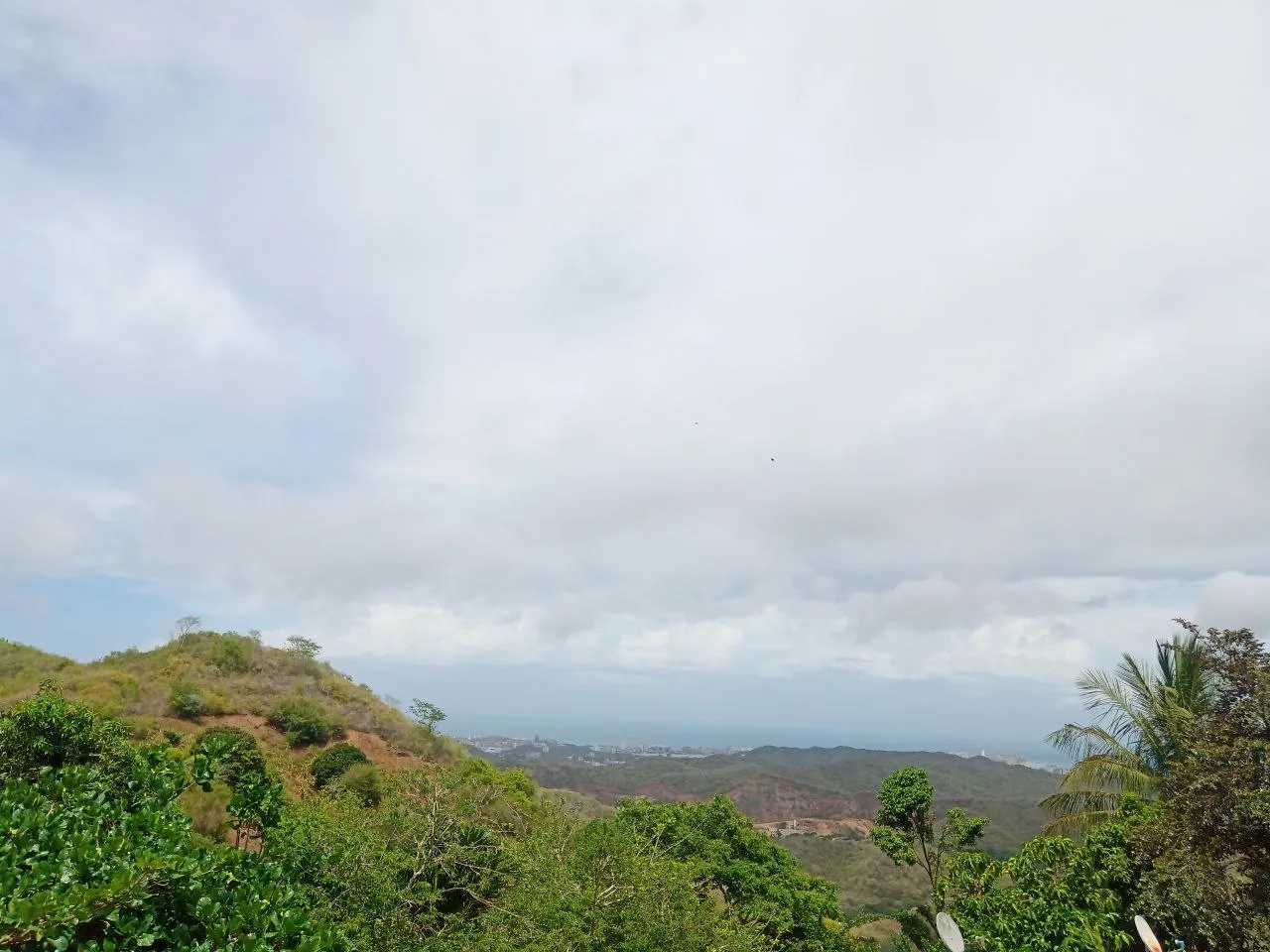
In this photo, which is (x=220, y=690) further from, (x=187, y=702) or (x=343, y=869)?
(x=343, y=869)

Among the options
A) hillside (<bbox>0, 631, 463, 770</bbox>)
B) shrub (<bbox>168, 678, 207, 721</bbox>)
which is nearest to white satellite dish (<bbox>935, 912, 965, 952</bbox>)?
hillside (<bbox>0, 631, 463, 770</bbox>)

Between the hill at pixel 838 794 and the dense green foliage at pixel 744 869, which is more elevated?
the dense green foliage at pixel 744 869

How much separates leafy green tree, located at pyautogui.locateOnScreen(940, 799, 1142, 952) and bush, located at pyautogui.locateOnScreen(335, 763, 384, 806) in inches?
808

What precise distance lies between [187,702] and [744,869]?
A: 25.7 metres

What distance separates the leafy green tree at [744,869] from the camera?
1873cm

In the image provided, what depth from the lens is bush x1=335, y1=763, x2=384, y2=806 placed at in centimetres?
2630

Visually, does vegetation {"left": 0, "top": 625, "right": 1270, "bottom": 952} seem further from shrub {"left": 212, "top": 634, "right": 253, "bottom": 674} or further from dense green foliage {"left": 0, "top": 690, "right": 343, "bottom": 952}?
shrub {"left": 212, "top": 634, "right": 253, "bottom": 674}

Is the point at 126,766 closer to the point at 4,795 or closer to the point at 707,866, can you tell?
the point at 4,795

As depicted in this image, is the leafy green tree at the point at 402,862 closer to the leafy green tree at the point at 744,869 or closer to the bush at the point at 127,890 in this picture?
the bush at the point at 127,890

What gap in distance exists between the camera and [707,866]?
19.8 m

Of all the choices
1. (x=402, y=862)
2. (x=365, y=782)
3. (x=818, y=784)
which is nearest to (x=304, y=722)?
(x=365, y=782)

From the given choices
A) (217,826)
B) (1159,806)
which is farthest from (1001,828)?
(217,826)

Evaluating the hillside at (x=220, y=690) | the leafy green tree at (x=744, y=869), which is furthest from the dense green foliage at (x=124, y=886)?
the hillside at (x=220, y=690)

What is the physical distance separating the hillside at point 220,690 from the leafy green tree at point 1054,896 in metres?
26.4
